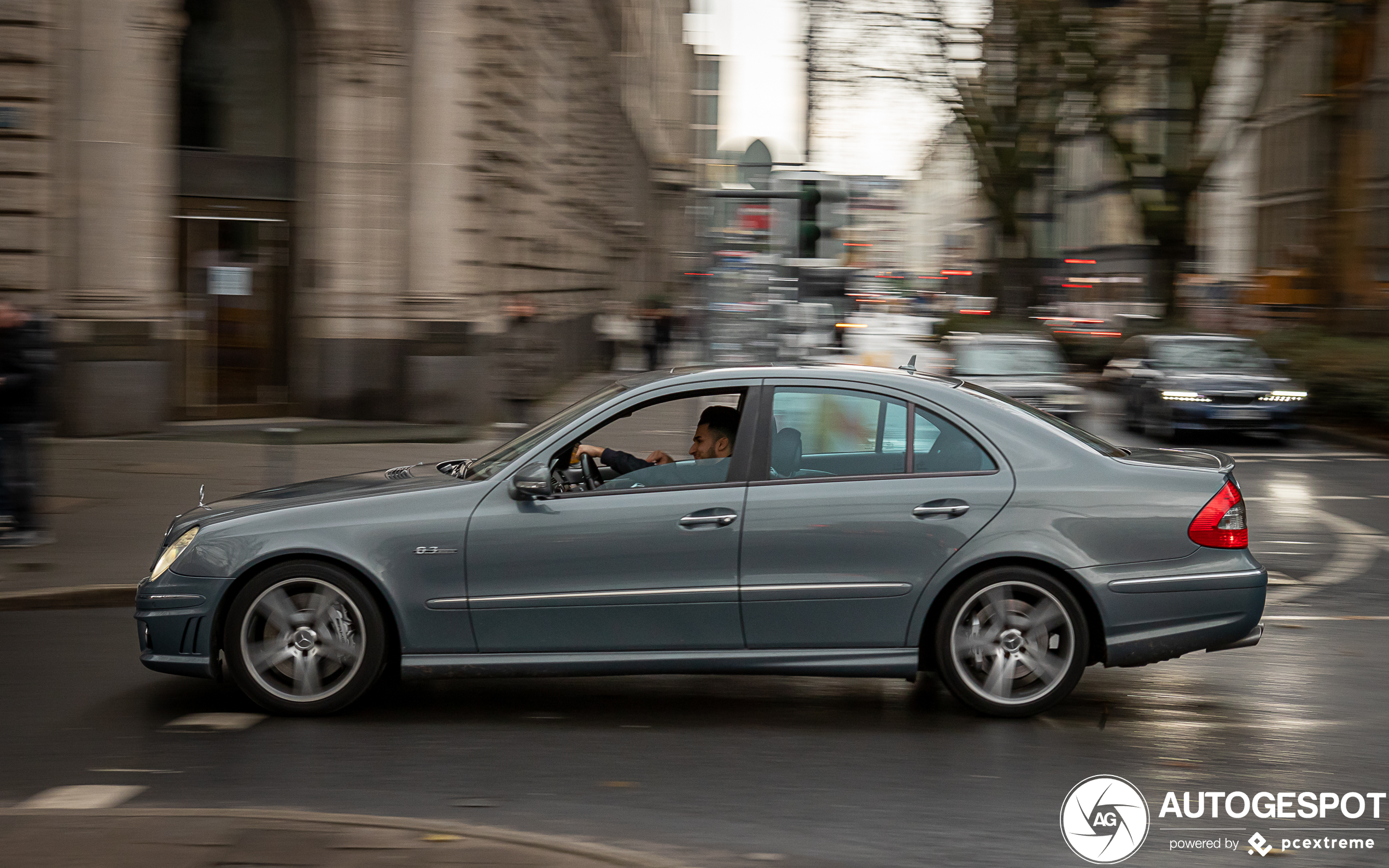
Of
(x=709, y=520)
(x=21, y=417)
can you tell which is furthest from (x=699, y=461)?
(x=21, y=417)

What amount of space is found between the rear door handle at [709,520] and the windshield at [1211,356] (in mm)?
16863

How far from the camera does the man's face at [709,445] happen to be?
601 cm

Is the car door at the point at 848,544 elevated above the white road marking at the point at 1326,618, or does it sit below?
above

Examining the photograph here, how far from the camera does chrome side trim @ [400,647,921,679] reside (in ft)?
19.0

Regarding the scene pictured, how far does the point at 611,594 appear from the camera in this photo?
18.9ft

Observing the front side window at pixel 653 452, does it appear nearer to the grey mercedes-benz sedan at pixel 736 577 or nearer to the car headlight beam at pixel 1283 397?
the grey mercedes-benz sedan at pixel 736 577

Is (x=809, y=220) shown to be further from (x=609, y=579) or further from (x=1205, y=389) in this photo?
(x=609, y=579)

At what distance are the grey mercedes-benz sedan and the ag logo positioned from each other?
0.81 metres

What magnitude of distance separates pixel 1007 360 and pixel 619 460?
14042mm

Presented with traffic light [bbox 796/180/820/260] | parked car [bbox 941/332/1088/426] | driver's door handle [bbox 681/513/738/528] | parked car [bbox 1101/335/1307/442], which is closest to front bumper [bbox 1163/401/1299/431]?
parked car [bbox 1101/335/1307/442]

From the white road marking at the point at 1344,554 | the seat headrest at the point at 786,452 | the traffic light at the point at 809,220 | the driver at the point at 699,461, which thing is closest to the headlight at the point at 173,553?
the driver at the point at 699,461

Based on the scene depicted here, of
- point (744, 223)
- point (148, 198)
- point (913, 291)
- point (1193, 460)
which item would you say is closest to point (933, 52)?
point (744, 223)

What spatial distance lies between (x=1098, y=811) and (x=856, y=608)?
1.31 meters

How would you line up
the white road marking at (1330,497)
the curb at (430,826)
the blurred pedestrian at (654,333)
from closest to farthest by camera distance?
the curb at (430,826) → the white road marking at (1330,497) → the blurred pedestrian at (654,333)
